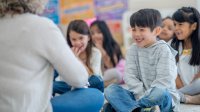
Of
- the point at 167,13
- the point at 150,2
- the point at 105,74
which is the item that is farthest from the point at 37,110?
the point at 150,2

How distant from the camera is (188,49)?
2180mm

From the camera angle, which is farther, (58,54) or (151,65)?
(151,65)

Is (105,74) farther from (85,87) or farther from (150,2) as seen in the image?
Answer: (85,87)

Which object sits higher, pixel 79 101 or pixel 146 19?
pixel 146 19

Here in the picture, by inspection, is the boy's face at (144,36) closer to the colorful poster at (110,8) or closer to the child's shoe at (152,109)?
the child's shoe at (152,109)

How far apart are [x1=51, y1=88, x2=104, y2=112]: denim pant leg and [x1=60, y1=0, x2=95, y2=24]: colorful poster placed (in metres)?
2.49

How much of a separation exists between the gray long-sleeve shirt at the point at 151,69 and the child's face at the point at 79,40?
0.60 metres

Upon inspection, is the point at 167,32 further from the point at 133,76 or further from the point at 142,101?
the point at 142,101

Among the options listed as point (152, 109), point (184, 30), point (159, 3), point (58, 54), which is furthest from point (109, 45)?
point (58, 54)

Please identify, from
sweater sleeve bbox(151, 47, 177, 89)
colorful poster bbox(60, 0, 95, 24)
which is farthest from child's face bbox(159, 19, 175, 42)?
colorful poster bbox(60, 0, 95, 24)

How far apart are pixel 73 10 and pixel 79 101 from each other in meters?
2.64

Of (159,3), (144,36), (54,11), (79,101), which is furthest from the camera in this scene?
(54,11)

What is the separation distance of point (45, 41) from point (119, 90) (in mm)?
644

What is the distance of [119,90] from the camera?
5.57ft
